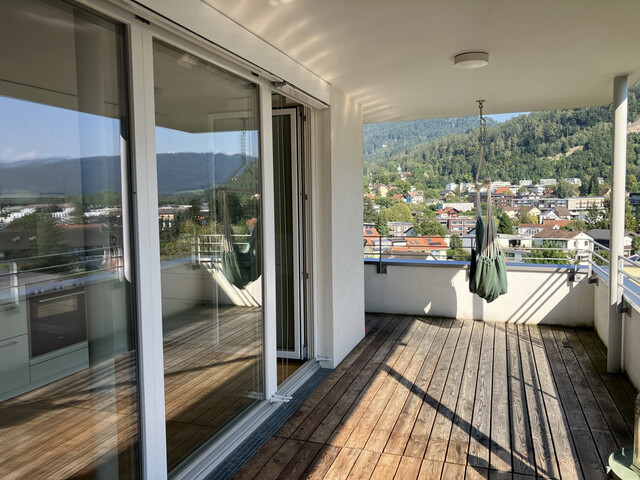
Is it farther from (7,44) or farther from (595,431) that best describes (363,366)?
(7,44)

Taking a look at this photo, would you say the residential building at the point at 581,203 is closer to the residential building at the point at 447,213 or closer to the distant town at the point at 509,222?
the distant town at the point at 509,222

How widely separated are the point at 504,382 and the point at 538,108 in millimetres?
2703

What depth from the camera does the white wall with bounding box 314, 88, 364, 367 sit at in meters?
3.69

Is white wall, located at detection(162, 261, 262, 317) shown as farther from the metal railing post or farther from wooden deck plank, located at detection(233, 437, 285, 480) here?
the metal railing post

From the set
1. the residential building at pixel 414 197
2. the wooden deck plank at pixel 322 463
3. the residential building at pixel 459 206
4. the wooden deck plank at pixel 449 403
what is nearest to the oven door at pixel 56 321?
the wooden deck plank at pixel 322 463

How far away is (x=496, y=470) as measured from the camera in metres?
2.28

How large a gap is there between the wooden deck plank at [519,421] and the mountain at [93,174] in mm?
1861

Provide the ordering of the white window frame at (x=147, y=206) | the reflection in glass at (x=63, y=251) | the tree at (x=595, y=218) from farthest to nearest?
1. the tree at (x=595, y=218)
2. the white window frame at (x=147, y=206)
3. the reflection in glass at (x=63, y=251)

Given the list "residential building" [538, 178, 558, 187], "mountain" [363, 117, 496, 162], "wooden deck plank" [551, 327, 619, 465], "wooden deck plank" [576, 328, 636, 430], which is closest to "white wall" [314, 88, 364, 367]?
"wooden deck plank" [551, 327, 619, 465]

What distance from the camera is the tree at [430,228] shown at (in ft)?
19.9

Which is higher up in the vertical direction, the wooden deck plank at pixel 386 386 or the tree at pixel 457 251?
the tree at pixel 457 251

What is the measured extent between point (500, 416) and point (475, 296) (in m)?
2.43

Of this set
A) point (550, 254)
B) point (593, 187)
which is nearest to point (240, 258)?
point (550, 254)

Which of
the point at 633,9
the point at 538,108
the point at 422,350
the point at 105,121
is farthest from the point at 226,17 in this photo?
the point at 538,108
